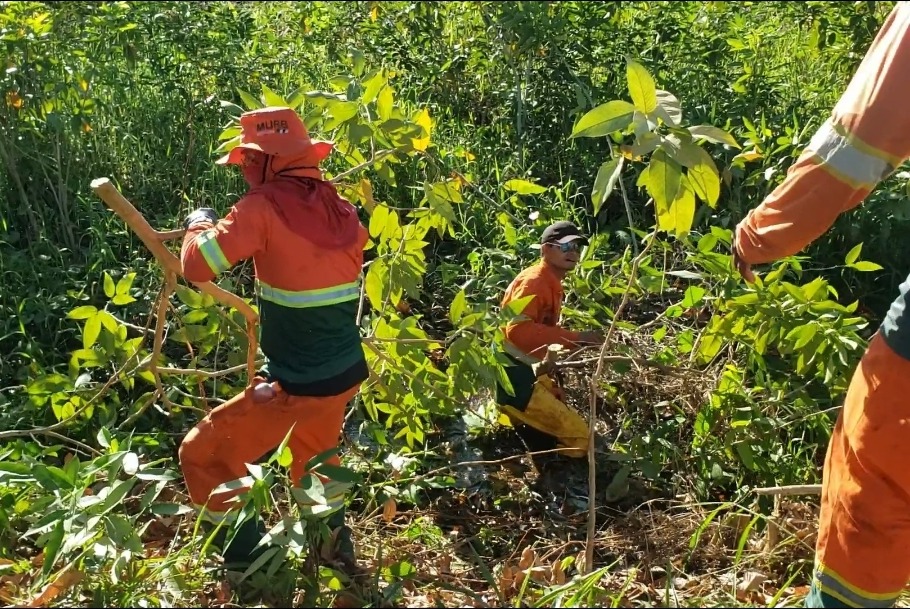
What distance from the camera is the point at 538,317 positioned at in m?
3.25

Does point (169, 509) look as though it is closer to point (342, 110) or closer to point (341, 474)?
point (341, 474)

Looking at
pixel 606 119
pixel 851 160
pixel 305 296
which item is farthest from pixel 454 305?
pixel 851 160

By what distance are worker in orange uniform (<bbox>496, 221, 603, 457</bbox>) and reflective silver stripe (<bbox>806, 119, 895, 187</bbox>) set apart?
4.38 ft

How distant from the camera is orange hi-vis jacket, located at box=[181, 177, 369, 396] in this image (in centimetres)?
233

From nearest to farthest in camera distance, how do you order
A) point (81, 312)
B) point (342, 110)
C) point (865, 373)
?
point (865, 373) < point (81, 312) < point (342, 110)

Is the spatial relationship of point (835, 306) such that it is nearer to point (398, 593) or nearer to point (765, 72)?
point (398, 593)

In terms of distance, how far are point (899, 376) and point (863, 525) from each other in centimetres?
33

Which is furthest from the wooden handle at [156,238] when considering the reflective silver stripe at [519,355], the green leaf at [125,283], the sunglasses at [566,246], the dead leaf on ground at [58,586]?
the sunglasses at [566,246]

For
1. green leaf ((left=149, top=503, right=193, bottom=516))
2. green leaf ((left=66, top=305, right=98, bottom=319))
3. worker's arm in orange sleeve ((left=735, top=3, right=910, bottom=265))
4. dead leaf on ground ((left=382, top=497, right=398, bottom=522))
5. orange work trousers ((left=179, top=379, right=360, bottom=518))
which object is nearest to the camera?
worker's arm in orange sleeve ((left=735, top=3, right=910, bottom=265))

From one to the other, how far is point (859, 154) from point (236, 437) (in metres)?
1.63

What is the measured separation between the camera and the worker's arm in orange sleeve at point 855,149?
1.85 meters

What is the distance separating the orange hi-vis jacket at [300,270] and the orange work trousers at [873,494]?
1251mm

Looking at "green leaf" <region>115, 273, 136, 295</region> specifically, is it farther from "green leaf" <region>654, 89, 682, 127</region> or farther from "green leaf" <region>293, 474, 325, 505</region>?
"green leaf" <region>654, 89, 682, 127</region>

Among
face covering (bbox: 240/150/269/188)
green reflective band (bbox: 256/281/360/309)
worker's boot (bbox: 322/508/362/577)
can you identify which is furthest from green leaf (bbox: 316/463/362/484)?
face covering (bbox: 240/150/269/188)
